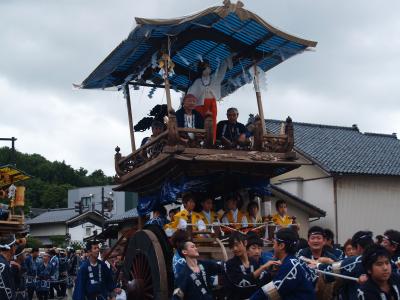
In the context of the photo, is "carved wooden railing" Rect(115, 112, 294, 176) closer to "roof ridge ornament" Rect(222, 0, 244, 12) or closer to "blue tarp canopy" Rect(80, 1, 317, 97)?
"blue tarp canopy" Rect(80, 1, 317, 97)

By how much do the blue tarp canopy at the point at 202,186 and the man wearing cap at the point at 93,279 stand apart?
4.68ft

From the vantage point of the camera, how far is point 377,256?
4.59 metres

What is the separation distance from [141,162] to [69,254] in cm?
1553

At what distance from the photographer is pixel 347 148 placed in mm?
27016

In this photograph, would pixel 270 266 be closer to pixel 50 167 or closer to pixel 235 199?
pixel 235 199

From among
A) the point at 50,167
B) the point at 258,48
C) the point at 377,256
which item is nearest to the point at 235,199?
the point at 258,48

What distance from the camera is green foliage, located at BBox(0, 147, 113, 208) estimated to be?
72438 millimetres

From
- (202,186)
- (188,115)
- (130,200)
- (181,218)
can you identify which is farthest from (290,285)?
(130,200)

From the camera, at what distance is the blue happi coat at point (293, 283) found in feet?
17.0

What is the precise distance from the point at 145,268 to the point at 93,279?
0.94m

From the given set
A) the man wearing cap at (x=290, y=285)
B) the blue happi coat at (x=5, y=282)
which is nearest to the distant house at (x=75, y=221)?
the blue happi coat at (x=5, y=282)

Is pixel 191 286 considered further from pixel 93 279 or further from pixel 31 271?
pixel 31 271

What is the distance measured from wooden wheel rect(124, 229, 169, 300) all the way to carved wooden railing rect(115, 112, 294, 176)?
1346 mm

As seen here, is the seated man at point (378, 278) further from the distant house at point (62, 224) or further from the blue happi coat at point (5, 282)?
the distant house at point (62, 224)
